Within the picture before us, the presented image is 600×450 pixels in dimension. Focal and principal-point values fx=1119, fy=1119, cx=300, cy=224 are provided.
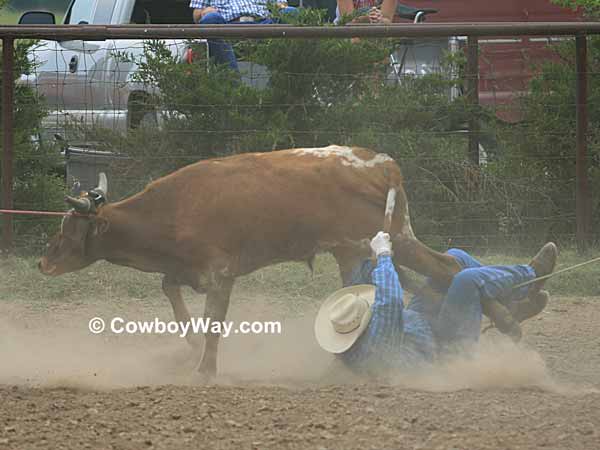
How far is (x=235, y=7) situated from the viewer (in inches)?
371

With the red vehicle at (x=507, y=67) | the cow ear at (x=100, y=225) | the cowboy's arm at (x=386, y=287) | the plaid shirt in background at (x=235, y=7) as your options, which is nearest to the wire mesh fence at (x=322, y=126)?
the red vehicle at (x=507, y=67)

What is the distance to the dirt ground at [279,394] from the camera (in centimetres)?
446

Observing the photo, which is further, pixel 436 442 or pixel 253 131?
pixel 253 131

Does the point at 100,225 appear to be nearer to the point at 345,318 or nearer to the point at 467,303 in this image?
the point at 345,318

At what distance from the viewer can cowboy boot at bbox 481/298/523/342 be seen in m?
5.90

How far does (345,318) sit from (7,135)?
4271 mm

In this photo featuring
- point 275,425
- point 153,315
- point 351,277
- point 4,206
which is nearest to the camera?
point 275,425

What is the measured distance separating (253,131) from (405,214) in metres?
2.78

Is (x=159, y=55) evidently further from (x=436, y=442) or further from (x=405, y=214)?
(x=436, y=442)

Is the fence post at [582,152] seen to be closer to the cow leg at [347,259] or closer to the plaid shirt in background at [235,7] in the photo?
the plaid shirt in background at [235,7]

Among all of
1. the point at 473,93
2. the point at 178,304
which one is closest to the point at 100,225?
the point at 178,304

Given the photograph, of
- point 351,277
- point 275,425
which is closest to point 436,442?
point 275,425

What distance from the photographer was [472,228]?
9.16 m

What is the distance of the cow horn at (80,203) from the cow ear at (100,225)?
9 centimetres
